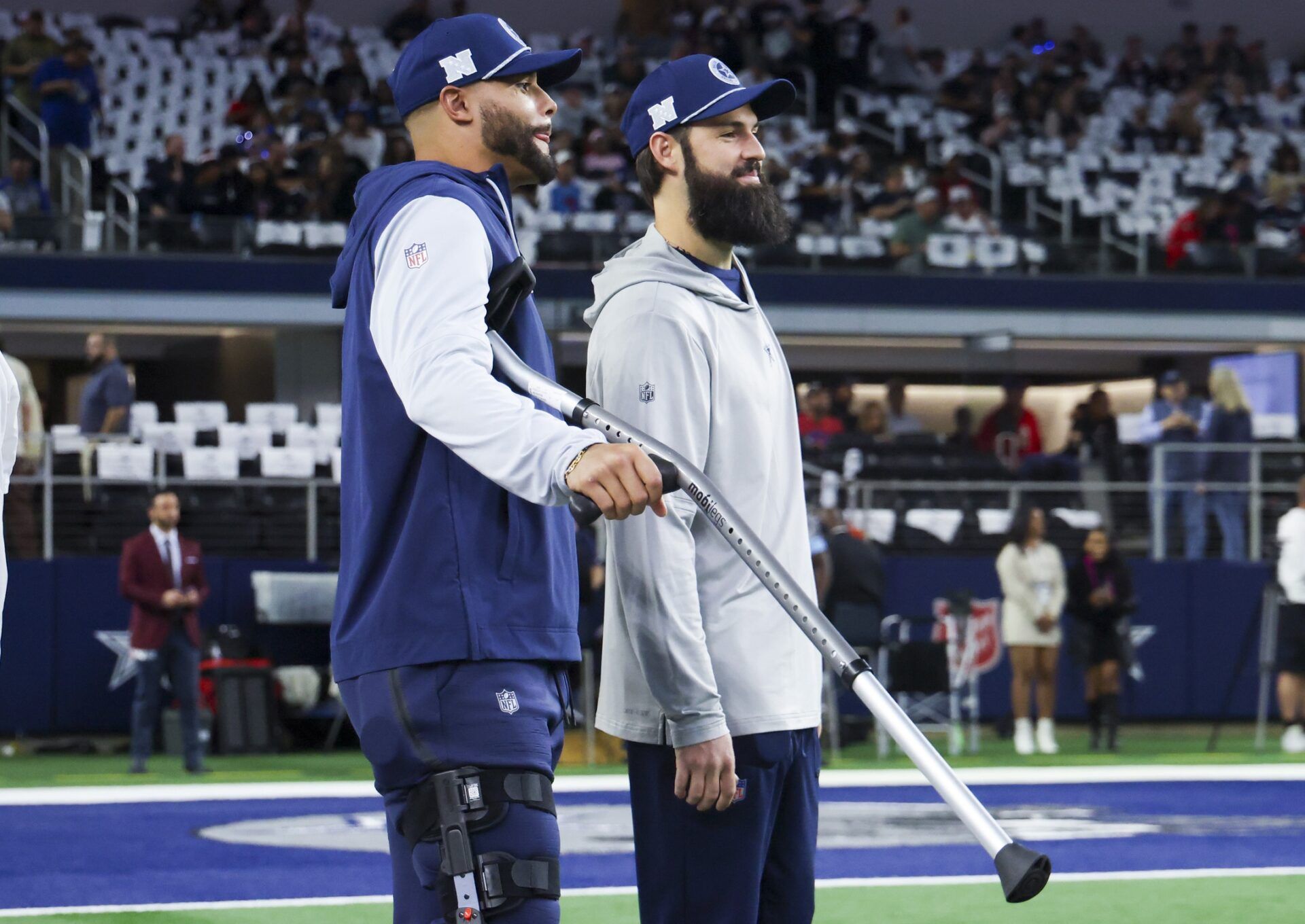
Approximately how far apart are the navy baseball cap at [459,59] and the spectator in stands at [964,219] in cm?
2246

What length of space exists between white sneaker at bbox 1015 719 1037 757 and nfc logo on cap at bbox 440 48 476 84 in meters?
13.3

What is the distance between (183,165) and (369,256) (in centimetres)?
2077

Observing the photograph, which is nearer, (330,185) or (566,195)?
(330,185)

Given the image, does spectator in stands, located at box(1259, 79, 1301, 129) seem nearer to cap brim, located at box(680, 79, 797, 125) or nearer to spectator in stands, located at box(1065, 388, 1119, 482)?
spectator in stands, located at box(1065, 388, 1119, 482)

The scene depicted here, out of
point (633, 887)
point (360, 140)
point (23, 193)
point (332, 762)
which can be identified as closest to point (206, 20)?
point (360, 140)

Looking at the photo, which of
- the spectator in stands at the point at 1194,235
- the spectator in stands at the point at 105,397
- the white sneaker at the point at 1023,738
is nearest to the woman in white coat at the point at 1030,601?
the white sneaker at the point at 1023,738

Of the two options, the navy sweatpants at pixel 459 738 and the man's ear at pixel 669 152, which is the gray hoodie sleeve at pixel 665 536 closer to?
the man's ear at pixel 669 152

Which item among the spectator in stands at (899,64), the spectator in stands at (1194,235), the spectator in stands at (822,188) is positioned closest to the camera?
the spectator in stands at (822,188)

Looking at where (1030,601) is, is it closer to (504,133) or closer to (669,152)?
(669,152)

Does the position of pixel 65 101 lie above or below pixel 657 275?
above

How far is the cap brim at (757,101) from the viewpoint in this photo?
400 centimetres

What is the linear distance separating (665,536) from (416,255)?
819 mm

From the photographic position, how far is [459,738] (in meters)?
3.09

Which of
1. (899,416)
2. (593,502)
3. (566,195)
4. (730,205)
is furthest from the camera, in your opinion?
(566,195)
